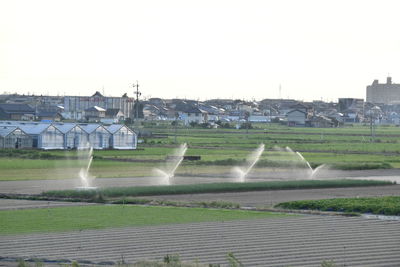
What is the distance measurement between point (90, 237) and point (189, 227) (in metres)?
4.19

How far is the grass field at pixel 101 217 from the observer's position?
30469 mm

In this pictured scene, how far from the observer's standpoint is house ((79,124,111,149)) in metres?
79.1

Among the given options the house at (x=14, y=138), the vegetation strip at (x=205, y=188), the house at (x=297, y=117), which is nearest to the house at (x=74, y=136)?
the house at (x=14, y=138)

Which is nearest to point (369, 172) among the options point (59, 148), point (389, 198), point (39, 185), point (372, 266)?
point (389, 198)

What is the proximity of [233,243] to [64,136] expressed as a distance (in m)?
51.5

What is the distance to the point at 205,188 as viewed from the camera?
4425 centimetres

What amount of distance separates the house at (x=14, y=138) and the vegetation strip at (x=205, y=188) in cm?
3393

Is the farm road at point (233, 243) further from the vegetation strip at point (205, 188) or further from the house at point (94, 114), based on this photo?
the house at point (94, 114)

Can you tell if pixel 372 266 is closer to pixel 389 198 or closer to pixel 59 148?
pixel 389 198

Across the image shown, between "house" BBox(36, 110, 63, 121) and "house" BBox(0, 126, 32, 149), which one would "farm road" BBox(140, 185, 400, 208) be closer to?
"house" BBox(0, 126, 32, 149)

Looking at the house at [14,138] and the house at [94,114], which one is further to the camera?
the house at [94,114]

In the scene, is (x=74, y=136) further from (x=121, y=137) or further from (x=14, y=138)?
(x=14, y=138)

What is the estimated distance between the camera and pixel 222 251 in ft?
87.0

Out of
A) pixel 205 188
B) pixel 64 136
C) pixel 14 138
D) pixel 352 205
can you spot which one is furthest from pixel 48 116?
pixel 352 205
